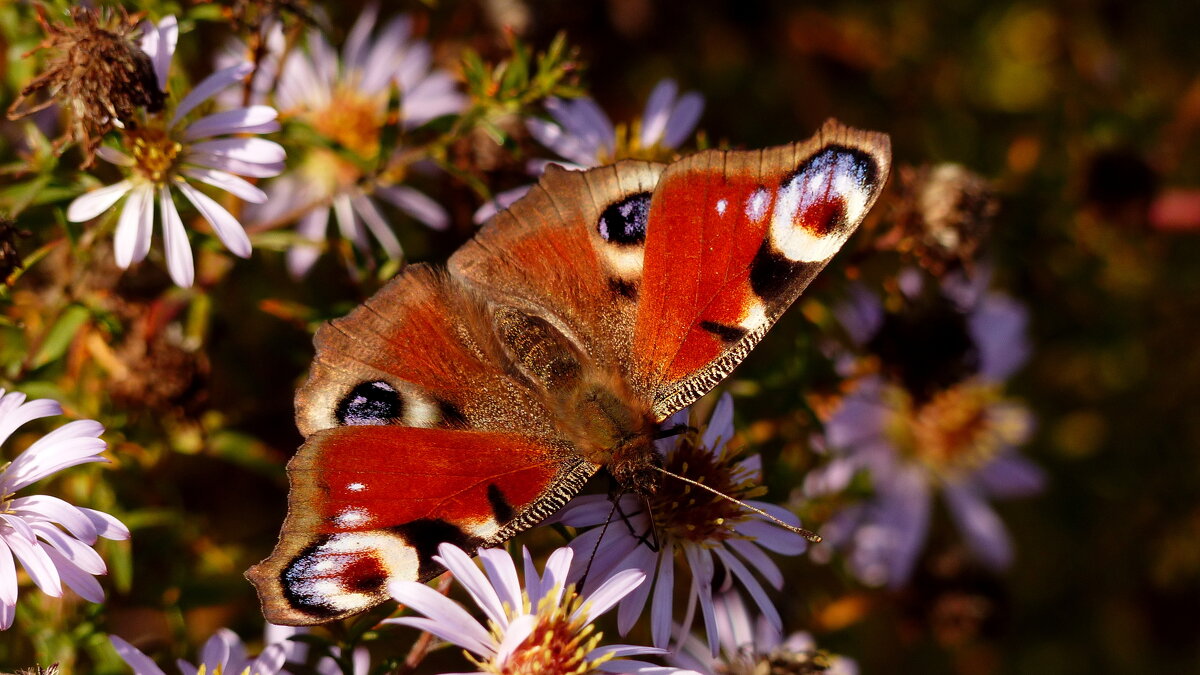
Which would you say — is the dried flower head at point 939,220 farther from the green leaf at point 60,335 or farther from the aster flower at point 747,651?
the green leaf at point 60,335

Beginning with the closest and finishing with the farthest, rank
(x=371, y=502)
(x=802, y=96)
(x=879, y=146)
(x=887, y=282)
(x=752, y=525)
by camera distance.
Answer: (x=371, y=502) → (x=879, y=146) → (x=752, y=525) → (x=887, y=282) → (x=802, y=96)

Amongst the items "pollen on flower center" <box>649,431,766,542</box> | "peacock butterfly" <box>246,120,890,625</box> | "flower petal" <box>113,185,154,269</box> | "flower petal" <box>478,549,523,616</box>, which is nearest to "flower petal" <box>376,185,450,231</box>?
"peacock butterfly" <box>246,120,890,625</box>

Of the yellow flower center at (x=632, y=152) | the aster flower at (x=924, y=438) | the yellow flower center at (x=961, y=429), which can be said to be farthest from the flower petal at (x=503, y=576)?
the yellow flower center at (x=961, y=429)

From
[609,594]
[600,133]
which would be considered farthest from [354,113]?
[609,594]

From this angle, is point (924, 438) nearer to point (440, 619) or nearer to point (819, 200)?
point (819, 200)

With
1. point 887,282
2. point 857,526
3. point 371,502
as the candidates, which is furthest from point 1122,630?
point 371,502

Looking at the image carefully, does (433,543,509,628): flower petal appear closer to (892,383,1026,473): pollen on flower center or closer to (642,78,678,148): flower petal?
(642,78,678,148): flower petal

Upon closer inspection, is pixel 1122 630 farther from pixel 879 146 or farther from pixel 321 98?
pixel 321 98
